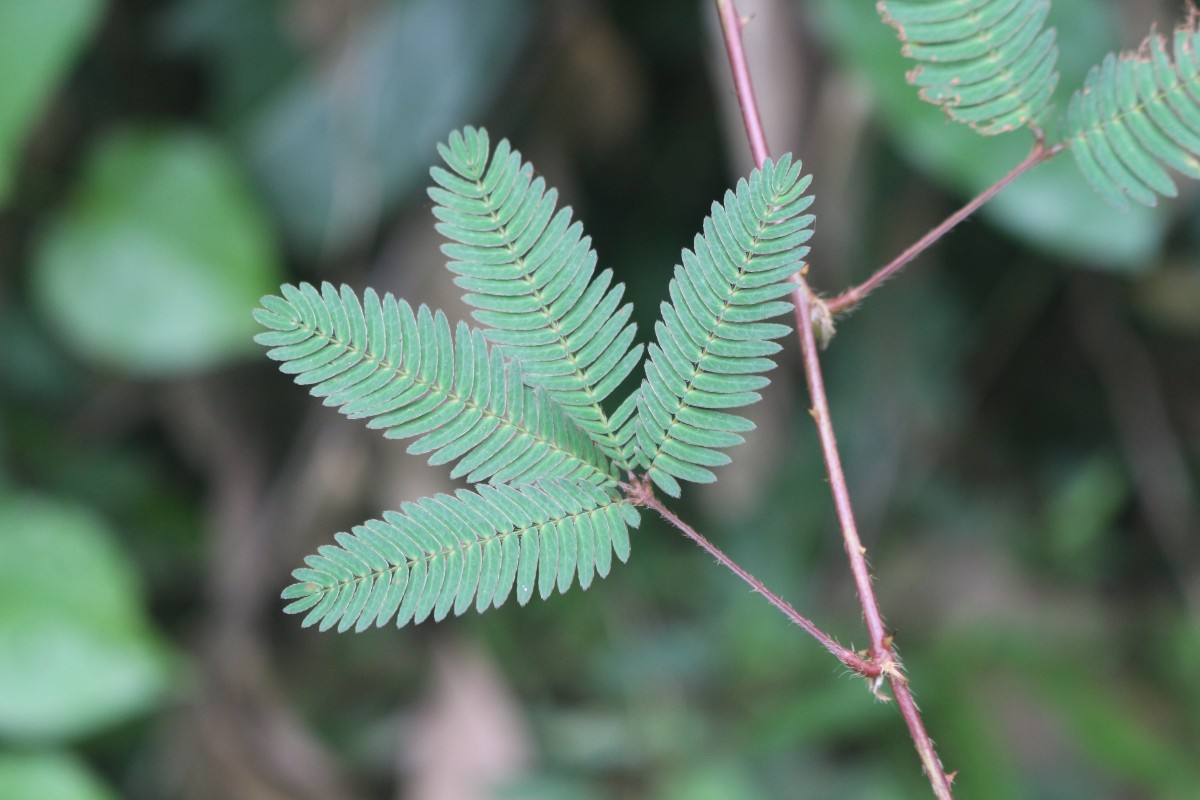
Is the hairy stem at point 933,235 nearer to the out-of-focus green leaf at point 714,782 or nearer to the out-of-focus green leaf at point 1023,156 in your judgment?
the out-of-focus green leaf at point 1023,156

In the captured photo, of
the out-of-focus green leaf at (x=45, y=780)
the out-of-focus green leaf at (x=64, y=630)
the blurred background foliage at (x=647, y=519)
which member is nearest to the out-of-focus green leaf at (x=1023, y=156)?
the blurred background foliage at (x=647, y=519)

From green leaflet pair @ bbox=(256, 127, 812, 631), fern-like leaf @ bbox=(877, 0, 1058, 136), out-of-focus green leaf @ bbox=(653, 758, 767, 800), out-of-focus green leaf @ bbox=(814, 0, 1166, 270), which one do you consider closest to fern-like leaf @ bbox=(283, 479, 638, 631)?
green leaflet pair @ bbox=(256, 127, 812, 631)

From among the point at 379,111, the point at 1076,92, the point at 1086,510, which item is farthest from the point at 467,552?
the point at 1086,510

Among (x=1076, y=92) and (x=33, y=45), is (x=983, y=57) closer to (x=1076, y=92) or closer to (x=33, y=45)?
(x=1076, y=92)

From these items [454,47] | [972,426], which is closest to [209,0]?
[454,47]

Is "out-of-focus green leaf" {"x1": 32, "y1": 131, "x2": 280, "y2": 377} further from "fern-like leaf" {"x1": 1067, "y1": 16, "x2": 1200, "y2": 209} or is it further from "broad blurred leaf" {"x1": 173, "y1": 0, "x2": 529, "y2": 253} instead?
"fern-like leaf" {"x1": 1067, "y1": 16, "x2": 1200, "y2": 209}

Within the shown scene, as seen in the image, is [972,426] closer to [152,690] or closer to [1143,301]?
[1143,301]
